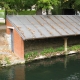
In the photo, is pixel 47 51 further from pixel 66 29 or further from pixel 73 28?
pixel 73 28

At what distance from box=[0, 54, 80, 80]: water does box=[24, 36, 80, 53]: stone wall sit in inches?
58.0

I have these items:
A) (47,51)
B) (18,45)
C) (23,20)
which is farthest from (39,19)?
(18,45)

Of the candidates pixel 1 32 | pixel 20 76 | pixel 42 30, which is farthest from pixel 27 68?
pixel 1 32

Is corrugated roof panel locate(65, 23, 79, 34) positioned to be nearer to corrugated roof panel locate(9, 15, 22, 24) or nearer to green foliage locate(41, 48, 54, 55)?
green foliage locate(41, 48, 54, 55)

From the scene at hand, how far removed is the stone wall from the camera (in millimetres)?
17109

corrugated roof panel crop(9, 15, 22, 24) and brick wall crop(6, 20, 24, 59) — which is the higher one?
→ corrugated roof panel crop(9, 15, 22, 24)

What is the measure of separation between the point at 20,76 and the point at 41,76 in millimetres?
1442

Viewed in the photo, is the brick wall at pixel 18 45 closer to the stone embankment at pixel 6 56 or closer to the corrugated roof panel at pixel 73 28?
the stone embankment at pixel 6 56

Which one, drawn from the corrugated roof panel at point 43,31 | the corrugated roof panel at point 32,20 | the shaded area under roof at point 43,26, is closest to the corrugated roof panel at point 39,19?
the shaded area under roof at point 43,26

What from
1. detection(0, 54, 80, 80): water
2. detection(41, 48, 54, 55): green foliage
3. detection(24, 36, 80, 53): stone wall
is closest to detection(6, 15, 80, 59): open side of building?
detection(24, 36, 80, 53): stone wall

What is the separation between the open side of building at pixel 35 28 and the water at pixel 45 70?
1.68 metres

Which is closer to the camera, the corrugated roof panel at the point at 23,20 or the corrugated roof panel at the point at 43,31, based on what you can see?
the corrugated roof panel at the point at 43,31

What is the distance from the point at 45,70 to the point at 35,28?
4654 millimetres

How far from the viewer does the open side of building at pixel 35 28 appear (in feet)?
53.8
